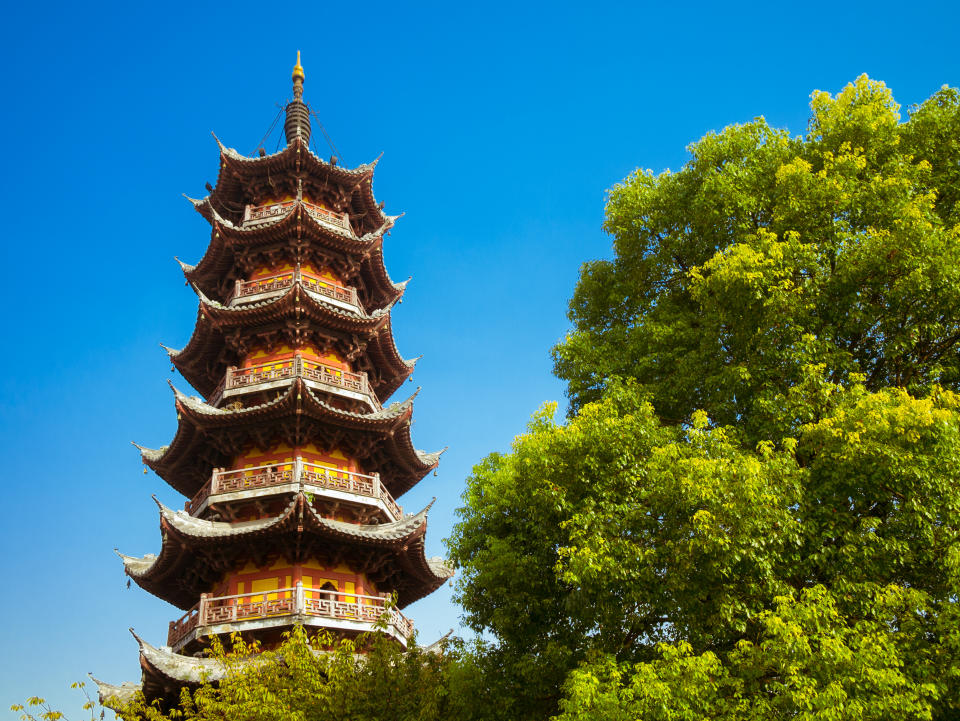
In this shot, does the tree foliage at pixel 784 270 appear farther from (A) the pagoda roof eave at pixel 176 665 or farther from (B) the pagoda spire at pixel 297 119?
(B) the pagoda spire at pixel 297 119

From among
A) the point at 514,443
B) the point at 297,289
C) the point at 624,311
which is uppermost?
the point at 297,289

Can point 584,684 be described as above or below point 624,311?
below

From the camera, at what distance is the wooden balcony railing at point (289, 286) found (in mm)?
24812

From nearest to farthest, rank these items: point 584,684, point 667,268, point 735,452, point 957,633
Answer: point 957,633 → point 584,684 → point 735,452 → point 667,268

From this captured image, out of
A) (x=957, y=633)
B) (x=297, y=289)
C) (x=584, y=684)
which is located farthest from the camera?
(x=297, y=289)

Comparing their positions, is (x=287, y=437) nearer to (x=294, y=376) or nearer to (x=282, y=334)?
(x=294, y=376)

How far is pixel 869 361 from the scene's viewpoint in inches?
478

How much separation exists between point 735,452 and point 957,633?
3221 millimetres

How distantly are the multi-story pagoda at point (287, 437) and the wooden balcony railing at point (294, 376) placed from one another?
0.21 feet

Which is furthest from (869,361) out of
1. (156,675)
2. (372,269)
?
(372,269)

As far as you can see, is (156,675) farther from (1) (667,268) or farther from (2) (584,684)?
(1) (667,268)

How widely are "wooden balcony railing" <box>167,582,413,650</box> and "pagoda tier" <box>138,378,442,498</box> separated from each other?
4.36 m

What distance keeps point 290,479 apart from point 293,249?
8407 millimetres

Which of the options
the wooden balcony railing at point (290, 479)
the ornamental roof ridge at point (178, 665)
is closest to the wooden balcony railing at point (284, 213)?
the wooden balcony railing at point (290, 479)
